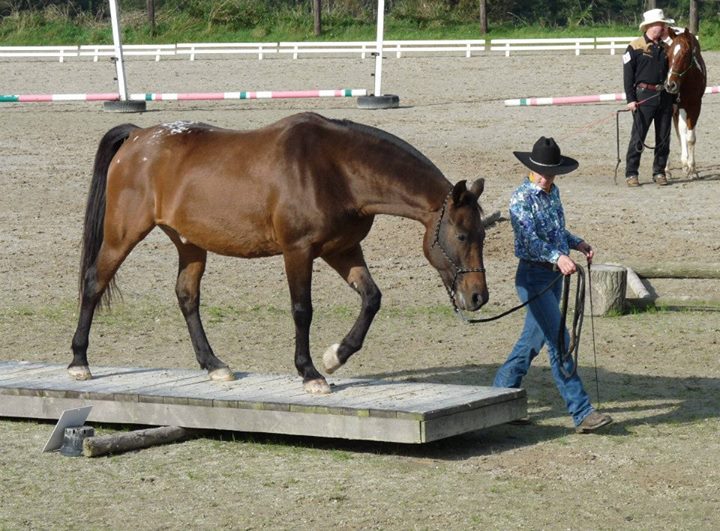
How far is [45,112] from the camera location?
925 inches

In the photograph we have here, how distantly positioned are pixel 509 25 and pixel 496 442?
32900 mm

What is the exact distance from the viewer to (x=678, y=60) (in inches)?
643

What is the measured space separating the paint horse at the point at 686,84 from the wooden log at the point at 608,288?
5431 millimetres

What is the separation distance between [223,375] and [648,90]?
31.3ft

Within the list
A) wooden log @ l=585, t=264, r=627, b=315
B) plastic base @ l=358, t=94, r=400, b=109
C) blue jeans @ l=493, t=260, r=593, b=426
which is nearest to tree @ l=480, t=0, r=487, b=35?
plastic base @ l=358, t=94, r=400, b=109

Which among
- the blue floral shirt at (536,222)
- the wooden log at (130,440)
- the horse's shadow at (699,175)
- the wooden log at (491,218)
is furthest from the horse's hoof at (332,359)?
the horse's shadow at (699,175)

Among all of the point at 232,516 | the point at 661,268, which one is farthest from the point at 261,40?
the point at 232,516

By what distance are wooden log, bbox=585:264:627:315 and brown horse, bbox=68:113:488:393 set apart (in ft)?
12.0

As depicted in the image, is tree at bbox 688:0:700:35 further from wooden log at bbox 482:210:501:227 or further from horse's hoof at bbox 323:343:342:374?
horse's hoof at bbox 323:343:342:374

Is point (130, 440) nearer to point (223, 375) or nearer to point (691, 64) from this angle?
point (223, 375)

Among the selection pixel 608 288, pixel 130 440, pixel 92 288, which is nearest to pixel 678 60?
pixel 608 288

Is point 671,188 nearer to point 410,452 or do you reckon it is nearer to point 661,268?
point 661,268

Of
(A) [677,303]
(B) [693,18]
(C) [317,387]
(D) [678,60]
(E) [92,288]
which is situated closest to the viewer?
(C) [317,387]

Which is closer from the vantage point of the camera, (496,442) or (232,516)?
(232,516)
